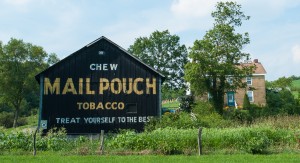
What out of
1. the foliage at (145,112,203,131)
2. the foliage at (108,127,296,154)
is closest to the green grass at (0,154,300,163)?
the foliage at (108,127,296,154)

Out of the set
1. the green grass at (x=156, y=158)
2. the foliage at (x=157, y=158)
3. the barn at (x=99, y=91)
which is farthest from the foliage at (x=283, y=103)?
the green grass at (x=156, y=158)

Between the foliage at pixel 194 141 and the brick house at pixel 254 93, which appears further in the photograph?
the brick house at pixel 254 93

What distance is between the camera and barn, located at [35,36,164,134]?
26766 millimetres

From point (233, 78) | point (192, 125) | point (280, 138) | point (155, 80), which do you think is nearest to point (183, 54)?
point (233, 78)

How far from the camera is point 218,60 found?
34656 mm

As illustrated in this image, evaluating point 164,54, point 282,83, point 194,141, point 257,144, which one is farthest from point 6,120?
point 257,144

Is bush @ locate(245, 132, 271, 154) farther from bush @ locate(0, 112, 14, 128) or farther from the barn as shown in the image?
bush @ locate(0, 112, 14, 128)

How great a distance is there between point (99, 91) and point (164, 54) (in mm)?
29018

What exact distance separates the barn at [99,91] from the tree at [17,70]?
77.9ft

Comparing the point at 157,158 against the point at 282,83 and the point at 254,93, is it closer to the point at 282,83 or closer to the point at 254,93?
the point at 254,93

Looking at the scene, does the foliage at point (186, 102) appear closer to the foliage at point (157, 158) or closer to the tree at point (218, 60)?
the tree at point (218, 60)

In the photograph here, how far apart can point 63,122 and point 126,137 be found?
11.1 m

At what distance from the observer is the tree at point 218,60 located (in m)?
34.1

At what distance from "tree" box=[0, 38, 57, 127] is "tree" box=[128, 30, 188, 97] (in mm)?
14394
